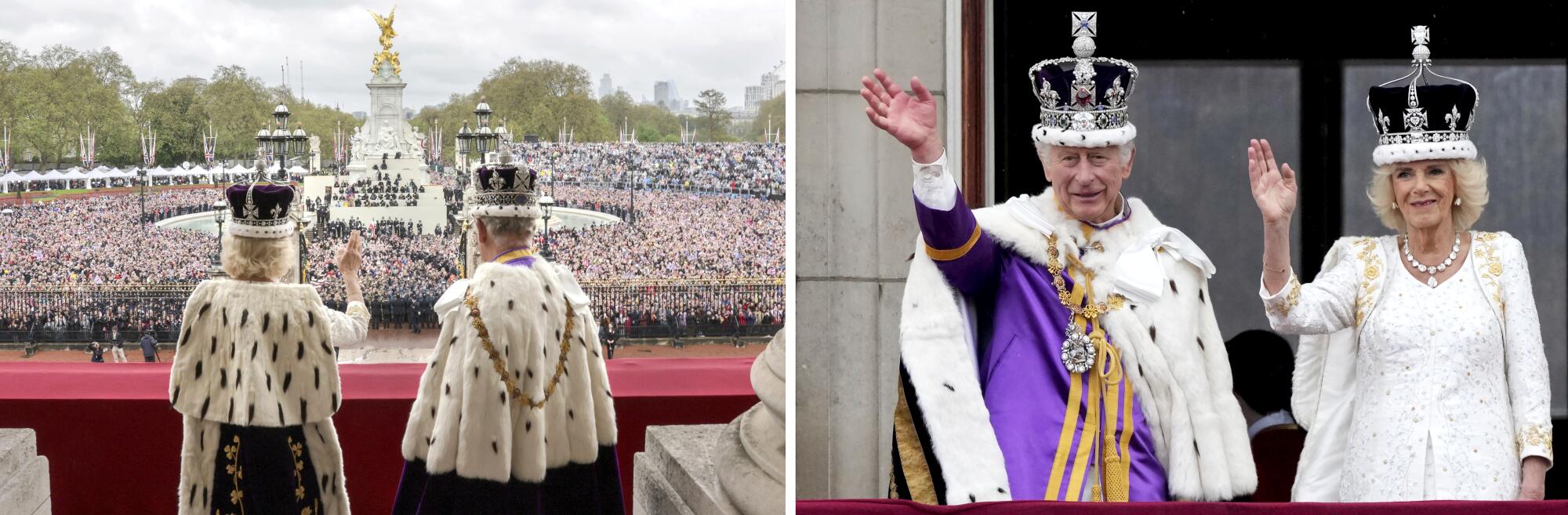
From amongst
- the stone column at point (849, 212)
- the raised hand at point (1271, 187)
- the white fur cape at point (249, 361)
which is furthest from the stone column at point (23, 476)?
the raised hand at point (1271, 187)

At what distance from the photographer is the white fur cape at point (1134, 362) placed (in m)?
3.32

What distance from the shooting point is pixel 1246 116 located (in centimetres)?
429

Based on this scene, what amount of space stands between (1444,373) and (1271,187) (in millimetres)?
655

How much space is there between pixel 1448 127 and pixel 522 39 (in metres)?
2.29

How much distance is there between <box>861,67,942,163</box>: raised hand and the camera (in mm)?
3260

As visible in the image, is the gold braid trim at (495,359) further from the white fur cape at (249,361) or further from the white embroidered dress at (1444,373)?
the white embroidered dress at (1444,373)

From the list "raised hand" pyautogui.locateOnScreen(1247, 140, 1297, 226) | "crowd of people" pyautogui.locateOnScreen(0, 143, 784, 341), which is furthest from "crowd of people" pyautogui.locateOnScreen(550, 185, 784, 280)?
"raised hand" pyautogui.locateOnScreen(1247, 140, 1297, 226)

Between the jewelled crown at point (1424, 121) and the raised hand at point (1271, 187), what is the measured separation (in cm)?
46

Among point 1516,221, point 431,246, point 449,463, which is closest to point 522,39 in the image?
point 431,246

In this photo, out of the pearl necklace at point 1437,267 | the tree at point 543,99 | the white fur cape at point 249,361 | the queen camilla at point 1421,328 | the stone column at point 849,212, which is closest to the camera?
the white fur cape at point 249,361

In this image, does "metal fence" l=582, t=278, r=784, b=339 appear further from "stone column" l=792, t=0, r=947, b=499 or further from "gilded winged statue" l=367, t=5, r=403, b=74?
"gilded winged statue" l=367, t=5, r=403, b=74

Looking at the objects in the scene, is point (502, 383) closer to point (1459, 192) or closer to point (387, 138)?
point (387, 138)

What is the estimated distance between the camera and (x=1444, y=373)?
3.61 metres

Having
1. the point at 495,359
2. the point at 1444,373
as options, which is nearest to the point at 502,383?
the point at 495,359
